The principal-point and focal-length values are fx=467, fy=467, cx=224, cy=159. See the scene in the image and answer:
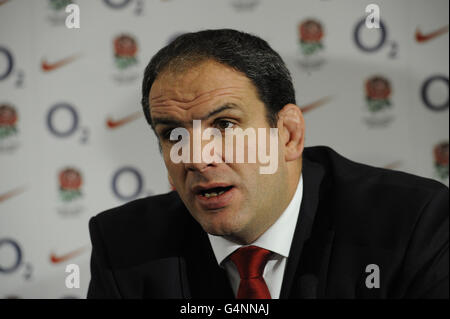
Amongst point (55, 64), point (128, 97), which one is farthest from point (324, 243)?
point (55, 64)

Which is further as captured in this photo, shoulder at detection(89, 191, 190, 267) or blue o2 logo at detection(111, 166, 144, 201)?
blue o2 logo at detection(111, 166, 144, 201)

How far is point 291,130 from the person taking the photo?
989mm

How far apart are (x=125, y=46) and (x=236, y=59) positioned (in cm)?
55

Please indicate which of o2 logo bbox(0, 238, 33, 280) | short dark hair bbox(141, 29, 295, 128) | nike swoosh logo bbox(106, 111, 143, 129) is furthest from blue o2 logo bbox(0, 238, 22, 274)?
short dark hair bbox(141, 29, 295, 128)

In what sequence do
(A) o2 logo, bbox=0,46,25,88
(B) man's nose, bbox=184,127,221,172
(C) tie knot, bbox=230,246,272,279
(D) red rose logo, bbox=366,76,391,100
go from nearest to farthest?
1. (B) man's nose, bbox=184,127,221,172
2. (C) tie knot, bbox=230,246,272,279
3. (D) red rose logo, bbox=366,76,391,100
4. (A) o2 logo, bbox=0,46,25,88

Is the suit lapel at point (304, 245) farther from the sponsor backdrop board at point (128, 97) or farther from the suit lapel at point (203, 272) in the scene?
the sponsor backdrop board at point (128, 97)

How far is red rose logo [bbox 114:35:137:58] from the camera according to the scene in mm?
1349

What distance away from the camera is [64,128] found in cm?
138

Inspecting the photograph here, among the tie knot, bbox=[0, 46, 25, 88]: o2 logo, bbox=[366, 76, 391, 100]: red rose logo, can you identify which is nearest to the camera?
the tie knot

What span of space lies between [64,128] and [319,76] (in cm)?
76

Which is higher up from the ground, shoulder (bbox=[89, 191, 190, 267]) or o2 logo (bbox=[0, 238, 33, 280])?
shoulder (bbox=[89, 191, 190, 267])

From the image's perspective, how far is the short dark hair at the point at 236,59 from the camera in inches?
35.5

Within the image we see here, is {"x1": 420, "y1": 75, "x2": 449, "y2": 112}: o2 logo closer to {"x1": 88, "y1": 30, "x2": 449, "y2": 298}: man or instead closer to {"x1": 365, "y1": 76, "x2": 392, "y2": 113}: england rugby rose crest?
{"x1": 365, "y1": 76, "x2": 392, "y2": 113}: england rugby rose crest

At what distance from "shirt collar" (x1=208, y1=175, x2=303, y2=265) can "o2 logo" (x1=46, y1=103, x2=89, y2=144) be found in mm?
573
